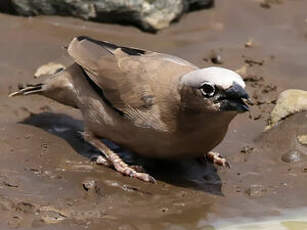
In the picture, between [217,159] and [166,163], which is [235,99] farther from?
[166,163]

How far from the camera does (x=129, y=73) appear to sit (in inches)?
265

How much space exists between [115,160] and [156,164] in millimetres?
396

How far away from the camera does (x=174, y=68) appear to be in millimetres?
6641

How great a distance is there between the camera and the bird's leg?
6594mm

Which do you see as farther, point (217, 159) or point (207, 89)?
point (217, 159)

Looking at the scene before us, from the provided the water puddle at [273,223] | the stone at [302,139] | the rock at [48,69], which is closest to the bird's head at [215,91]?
the water puddle at [273,223]

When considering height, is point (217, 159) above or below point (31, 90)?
below

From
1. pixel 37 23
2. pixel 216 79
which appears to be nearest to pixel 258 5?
pixel 37 23

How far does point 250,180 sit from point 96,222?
1688 mm

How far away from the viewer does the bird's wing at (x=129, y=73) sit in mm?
6504

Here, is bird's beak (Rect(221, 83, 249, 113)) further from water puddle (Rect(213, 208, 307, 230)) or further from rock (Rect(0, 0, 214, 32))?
rock (Rect(0, 0, 214, 32))

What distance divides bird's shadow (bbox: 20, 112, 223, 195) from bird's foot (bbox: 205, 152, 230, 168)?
56mm

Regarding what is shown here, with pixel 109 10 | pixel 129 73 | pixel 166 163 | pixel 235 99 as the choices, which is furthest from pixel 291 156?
pixel 109 10

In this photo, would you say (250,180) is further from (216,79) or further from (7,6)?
(7,6)
